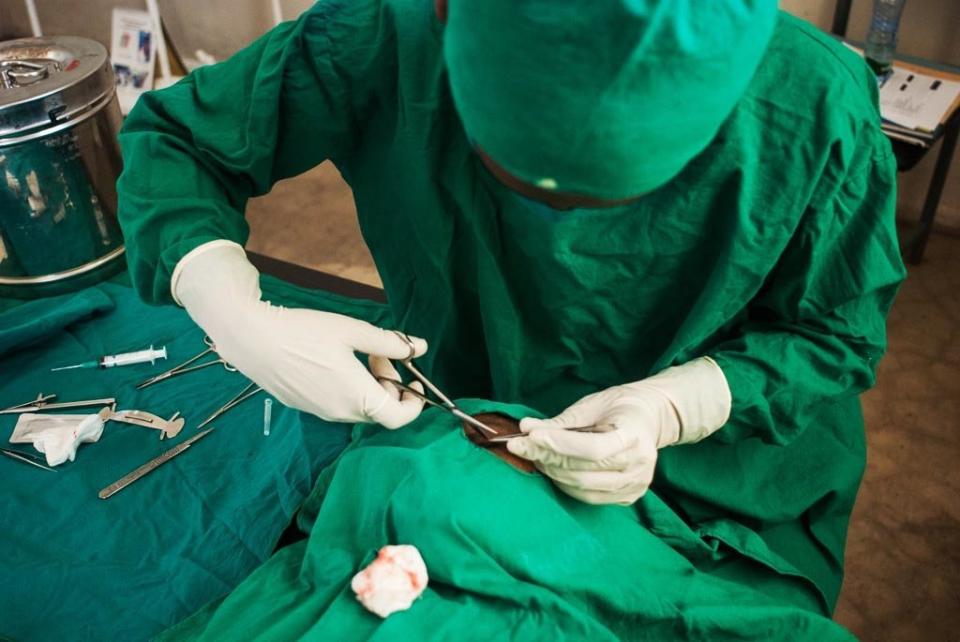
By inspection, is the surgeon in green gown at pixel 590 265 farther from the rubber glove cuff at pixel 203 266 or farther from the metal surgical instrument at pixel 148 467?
the metal surgical instrument at pixel 148 467

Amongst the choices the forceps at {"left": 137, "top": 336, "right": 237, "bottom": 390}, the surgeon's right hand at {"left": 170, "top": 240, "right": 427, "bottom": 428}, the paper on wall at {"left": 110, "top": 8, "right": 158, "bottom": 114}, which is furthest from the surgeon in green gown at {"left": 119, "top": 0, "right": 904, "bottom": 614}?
the paper on wall at {"left": 110, "top": 8, "right": 158, "bottom": 114}

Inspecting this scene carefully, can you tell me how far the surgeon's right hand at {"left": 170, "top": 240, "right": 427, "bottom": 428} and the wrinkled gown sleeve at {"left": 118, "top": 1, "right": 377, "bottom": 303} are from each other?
0.19ft

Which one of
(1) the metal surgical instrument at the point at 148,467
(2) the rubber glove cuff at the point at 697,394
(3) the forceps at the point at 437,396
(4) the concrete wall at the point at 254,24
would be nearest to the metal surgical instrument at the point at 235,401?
(1) the metal surgical instrument at the point at 148,467

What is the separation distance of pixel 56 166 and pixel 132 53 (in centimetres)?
144

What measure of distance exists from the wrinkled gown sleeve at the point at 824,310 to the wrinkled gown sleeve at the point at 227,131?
66cm

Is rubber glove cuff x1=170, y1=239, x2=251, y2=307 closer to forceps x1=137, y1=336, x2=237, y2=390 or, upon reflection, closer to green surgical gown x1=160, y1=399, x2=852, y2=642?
green surgical gown x1=160, y1=399, x2=852, y2=642

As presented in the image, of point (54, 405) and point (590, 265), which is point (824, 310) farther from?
point (54, 405)

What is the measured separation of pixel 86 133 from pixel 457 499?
1.73 m

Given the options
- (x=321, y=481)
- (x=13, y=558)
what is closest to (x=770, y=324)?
(x=321, y=481)

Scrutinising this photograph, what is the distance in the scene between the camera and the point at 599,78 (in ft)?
2.56

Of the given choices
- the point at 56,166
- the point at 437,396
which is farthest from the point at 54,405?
the point at 437,396

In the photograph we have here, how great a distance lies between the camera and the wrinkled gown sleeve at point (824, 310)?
1149 mm

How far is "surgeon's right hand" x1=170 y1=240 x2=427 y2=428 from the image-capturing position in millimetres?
1234

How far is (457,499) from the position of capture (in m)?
1.08
